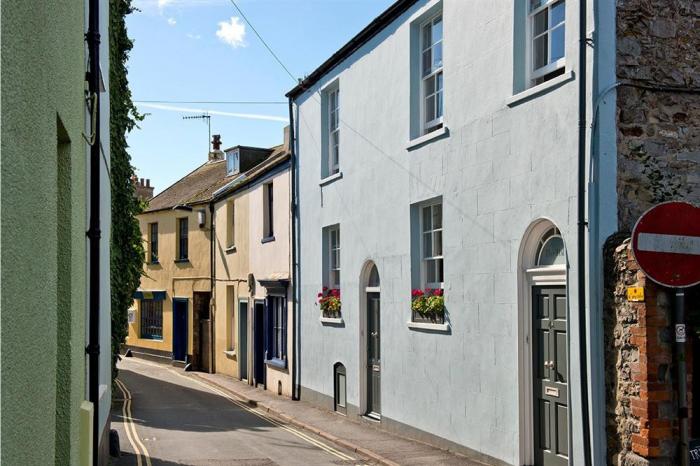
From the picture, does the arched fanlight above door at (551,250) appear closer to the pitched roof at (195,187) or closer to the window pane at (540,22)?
the window pane at (540,22)

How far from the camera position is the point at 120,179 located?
1364 cm

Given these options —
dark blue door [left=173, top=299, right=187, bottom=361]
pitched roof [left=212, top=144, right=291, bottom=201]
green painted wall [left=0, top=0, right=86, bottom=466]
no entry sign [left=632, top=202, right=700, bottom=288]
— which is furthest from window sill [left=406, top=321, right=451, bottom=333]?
dark blue door [left=173, top=299, right=187, bottom=361]

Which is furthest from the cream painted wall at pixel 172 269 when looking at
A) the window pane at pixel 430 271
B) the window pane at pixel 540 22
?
the window pane at pixel 540 22

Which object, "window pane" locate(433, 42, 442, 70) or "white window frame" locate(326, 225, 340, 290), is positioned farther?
"white window frame" locate(326, 225, 340, 290)

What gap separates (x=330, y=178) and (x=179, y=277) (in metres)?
15.0

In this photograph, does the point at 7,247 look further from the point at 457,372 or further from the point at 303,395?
the point at 303,395

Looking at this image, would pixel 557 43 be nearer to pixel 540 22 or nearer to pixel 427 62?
pixel 540 22

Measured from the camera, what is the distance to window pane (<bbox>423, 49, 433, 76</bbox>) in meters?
13.0

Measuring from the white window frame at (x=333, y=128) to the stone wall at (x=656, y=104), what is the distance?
30.4 ft

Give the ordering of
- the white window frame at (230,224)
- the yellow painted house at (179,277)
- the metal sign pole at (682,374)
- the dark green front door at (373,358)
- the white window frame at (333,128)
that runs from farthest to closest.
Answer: the yellow painted house at (179,277) → the white window frame at (230,224) → the white window frame at (333,128) → the dark green front door at (373,358) → the metal sign pole at (682,374)

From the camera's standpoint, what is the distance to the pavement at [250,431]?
11.8 m

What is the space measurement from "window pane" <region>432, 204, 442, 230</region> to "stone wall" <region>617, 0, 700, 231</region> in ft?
14.6

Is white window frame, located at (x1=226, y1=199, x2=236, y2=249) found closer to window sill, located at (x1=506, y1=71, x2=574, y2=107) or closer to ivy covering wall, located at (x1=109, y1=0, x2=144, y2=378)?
ivy covering wall, located at (x1=109, y1=0, x2=144, y2=378)

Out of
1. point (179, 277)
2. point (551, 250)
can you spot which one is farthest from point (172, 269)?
point (551, 250)
